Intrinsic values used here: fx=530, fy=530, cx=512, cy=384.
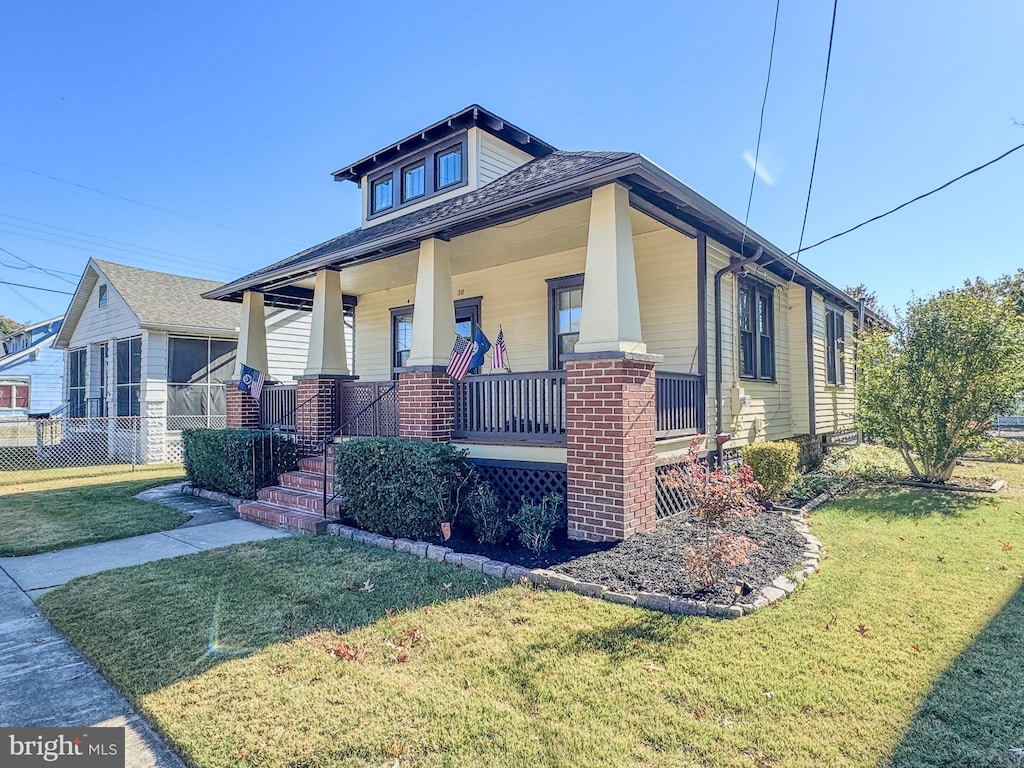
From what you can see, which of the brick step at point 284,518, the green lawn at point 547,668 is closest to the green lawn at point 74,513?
the brick step at point 284,518

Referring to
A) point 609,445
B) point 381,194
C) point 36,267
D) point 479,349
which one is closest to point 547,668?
point 609,445

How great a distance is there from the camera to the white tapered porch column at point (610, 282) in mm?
5582

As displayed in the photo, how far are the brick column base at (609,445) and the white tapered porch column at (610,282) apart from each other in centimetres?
20

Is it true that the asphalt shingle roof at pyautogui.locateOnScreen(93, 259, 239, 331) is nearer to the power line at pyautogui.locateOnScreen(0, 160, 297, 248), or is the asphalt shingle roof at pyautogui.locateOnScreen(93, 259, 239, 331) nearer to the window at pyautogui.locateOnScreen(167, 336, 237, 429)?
the window at pyautogui.locateOnScreen(167, 336, 237, 429)

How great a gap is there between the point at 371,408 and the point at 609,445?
15.3 feet

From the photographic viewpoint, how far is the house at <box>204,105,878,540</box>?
18.5 feet

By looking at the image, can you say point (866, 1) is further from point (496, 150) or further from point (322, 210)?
point (322, 210)

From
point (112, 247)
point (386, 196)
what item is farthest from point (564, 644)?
point (112, 247)

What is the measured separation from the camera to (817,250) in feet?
29.2

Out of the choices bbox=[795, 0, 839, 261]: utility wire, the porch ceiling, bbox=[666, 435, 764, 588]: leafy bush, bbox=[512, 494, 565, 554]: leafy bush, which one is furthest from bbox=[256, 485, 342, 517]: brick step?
bbox=[795, 0, 839, 261]: utility wire

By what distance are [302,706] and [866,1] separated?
8.90 meters

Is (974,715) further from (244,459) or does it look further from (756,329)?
(244,459)

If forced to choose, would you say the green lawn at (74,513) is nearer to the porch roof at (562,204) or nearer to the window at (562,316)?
the porch roof at (562,204)

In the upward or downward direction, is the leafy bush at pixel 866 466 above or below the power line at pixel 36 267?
below
